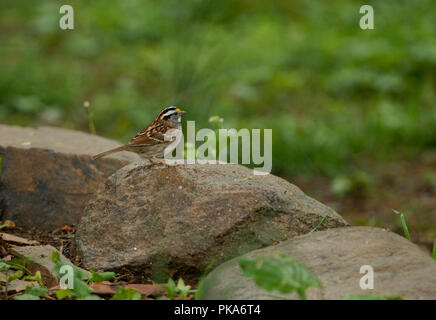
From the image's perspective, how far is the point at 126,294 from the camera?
400 cm

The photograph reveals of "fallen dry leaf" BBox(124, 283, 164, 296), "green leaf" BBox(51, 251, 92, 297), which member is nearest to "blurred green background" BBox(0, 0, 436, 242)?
"fallen dry leaf" BBox(124, 283, 164, 296)

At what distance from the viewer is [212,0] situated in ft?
32.4

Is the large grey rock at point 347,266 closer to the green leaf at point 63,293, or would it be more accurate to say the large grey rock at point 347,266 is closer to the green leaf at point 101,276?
the green leaf at point 101,276

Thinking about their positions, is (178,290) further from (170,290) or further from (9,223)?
(9,223)

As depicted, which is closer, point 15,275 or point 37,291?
point 37,291

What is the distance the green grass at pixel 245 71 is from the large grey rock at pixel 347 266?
4.33 m

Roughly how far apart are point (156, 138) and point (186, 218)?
122cm

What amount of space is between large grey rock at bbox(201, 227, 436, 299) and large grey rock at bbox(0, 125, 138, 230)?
2202 mm

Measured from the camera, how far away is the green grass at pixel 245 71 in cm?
981

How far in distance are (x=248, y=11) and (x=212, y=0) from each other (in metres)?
4.70

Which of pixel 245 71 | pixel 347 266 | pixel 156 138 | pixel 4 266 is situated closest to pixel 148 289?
pixel 4 266

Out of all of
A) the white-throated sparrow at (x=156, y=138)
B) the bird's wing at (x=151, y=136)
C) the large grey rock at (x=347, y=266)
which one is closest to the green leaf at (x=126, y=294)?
the large grey rock at (x=347, y=266)

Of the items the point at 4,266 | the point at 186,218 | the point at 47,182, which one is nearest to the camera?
the point at 4,266
